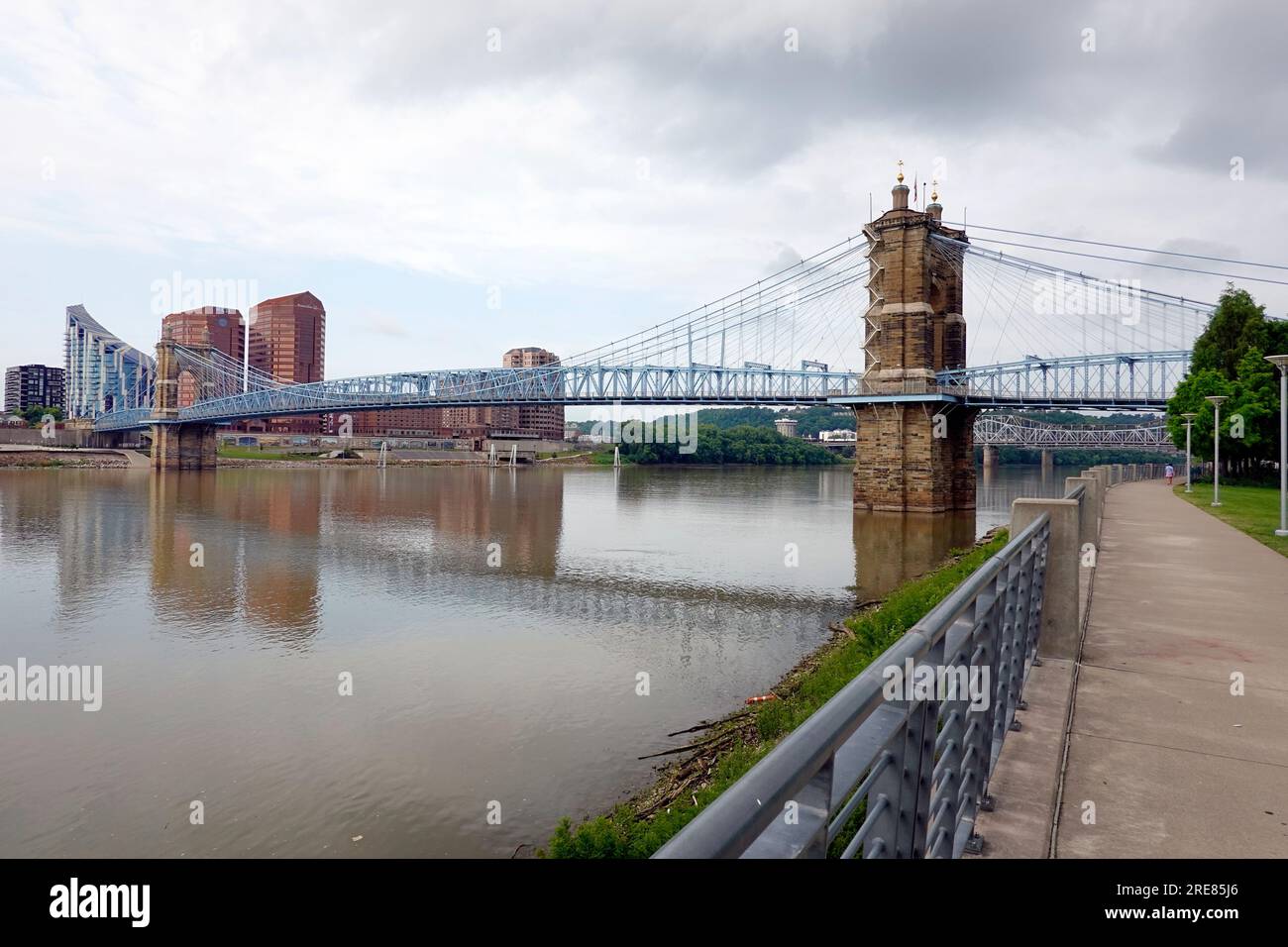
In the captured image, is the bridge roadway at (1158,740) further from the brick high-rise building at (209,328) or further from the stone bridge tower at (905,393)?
the brick high-rise building at (209,328)

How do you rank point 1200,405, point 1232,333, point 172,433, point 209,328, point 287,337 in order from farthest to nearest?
1. point 287,337
2. point 209,328
3. point 172,433
4. point 1232,333
5. point 1200,405

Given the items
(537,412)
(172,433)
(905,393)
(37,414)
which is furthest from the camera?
(537,412)

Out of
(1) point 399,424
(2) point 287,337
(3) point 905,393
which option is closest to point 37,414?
(2) point 287,337

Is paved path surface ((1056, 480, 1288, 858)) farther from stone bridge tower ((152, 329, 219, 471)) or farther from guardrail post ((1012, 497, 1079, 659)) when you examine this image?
stone bridge tower ((152, 329, 219, 471))

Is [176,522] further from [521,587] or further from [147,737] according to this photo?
[147,737]

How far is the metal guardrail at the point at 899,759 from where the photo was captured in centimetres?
145

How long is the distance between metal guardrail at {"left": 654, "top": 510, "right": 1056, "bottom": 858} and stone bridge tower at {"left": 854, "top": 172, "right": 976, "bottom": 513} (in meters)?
38.5

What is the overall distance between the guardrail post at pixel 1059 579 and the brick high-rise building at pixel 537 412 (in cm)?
12768

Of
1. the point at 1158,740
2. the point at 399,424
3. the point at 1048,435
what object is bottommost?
the point at 1158,740

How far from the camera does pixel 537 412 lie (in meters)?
164

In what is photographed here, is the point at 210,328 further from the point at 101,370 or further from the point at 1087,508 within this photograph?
the point at 1087,508

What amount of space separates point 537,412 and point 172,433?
273ft
